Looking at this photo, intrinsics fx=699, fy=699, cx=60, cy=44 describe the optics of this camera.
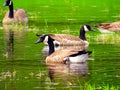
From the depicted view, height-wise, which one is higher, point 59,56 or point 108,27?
point 59,56

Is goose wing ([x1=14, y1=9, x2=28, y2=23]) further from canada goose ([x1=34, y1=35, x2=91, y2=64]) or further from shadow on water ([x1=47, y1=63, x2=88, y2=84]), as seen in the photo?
shadow on water ([x1=47, y1=63, x2=88, y2=84])

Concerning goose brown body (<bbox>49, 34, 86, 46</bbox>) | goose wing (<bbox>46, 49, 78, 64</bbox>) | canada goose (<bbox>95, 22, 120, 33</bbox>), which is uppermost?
goose wing (<bbox>46, 49, 78, 64</bbox>)

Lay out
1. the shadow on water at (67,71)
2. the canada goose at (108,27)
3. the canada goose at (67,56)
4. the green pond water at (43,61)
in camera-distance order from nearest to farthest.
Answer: the green pond water at (43,61)
the shadow on water at (67,71)
the canada goose at (67,56)
the canada goose at (108,27)

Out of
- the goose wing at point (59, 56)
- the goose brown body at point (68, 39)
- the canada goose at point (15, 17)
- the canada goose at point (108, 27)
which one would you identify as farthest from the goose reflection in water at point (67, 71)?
the canada goose at point (15, 17)

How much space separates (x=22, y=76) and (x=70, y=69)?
7.20ft

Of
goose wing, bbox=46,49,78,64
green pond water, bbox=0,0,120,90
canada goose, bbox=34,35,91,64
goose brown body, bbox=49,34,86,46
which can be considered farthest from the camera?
goose brown body, bbox=49,34,86,46

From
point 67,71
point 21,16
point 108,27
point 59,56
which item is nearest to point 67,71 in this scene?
point 67,71

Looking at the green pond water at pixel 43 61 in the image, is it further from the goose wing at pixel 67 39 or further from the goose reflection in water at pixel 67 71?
the goose wing at pixel 67 39

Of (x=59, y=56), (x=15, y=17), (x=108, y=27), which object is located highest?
(x=59, y=56)

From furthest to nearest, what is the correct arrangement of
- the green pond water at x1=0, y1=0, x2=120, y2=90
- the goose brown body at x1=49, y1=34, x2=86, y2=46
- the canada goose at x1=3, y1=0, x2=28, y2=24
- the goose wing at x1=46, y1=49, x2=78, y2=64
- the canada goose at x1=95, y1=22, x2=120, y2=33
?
the canada goose at x1=3, y1=0, x2=28, y2=24 < the canada goose at x1=95, y1=22, x2=120, y2=33 < the goose brown body at x1=49, y1=34, x2=86, y2=46 < the goose wing at x1=46, y1=49, x2=78, y2=64 < the green pond water at x1=0, y1=0, x2=120, y2=90

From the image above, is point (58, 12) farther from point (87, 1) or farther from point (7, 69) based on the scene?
point (7, 69)

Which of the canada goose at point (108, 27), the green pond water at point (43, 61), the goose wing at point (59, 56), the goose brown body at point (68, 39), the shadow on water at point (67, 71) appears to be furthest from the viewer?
the canada goose at point (108, 27)

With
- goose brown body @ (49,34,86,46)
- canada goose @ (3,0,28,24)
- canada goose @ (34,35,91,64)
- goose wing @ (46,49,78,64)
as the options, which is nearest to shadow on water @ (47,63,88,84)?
canada goose @ (34,35,91,64)

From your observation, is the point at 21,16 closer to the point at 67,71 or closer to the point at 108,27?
the point at 108,27
